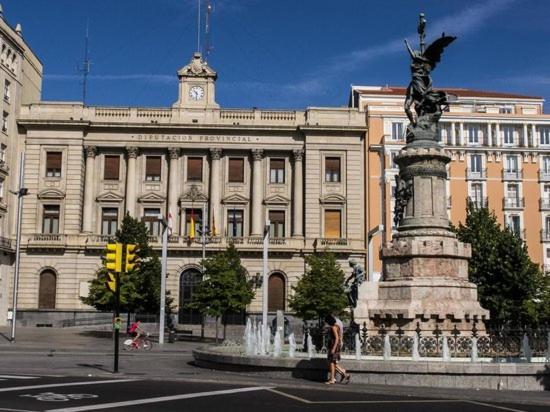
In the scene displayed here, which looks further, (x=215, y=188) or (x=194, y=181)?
(x=194, y=181)

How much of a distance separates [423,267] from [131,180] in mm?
44388

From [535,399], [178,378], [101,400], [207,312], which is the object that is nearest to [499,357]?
[535,399]

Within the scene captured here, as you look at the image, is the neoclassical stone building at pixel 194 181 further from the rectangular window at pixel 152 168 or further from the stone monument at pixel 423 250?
the stone monument at pixel 423 250

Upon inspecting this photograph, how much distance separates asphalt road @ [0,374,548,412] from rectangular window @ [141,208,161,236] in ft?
145

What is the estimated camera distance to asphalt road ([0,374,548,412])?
12.1m

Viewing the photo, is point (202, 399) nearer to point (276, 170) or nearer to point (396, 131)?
point (276, 170)

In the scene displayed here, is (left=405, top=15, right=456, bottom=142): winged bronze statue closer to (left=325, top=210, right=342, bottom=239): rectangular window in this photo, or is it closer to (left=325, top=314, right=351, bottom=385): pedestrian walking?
(left=325, top=314, right=351, bottom=385): pedestrian walking

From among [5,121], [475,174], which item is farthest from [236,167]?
[475,174]

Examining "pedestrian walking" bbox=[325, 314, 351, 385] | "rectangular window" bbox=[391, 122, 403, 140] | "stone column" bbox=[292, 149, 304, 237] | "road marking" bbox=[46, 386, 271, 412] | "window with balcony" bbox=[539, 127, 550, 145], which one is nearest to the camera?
"road marking" bbox=[46, 386, 271, 412]

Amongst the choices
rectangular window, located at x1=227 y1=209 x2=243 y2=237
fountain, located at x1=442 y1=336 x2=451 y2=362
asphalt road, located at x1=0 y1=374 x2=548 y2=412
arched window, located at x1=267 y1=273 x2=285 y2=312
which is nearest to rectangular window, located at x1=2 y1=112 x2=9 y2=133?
rectangular window, located at x1=227 y1=209 x2=243 y2=237

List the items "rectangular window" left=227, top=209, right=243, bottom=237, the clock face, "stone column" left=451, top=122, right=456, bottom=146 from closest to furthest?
"rectangular window" left=227, top=209, right=243, bottom=237
the clock face
"stone column" left=451, top=122, right=456, bottom=146

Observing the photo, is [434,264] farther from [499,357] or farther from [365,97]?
[365,97]

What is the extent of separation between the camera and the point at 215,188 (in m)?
60.4

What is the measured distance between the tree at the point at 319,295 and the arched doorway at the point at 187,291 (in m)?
14.1
